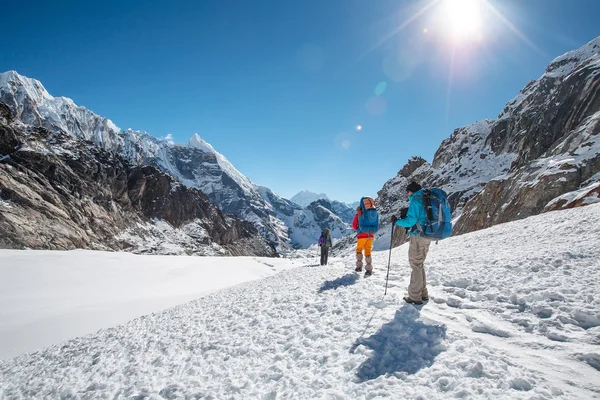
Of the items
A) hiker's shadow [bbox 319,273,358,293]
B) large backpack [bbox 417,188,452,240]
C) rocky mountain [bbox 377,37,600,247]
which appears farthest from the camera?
rocky mountain [bbox 377,37,600,247]

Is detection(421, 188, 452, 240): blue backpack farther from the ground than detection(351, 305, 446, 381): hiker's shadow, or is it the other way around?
detection(421, 188, 452, 240): blue backpack

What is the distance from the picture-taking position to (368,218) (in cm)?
1080

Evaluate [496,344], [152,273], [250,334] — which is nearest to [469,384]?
[496,344]

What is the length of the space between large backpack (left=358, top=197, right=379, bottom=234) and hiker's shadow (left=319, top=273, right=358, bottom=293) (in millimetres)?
1805

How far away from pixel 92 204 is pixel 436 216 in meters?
110

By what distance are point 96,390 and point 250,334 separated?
252 cm

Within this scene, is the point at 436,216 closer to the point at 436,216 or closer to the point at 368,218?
the point at 436,216

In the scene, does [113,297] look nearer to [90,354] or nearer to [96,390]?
[90,354]

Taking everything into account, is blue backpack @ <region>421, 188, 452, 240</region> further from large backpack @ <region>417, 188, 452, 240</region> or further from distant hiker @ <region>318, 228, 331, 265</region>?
distant hiker @ <region>318, 228, 331, 265</region>

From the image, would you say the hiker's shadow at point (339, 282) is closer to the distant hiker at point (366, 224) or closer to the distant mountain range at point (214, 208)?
the distant hiker at point (366, 224)

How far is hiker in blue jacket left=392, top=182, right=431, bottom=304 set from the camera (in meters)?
6.49

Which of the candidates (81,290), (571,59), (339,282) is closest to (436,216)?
(339,282)

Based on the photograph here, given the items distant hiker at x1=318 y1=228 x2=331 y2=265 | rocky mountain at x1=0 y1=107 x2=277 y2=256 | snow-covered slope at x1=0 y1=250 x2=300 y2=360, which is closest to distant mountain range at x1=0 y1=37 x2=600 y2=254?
rocky mountain at x1=0 y1=107 x2=277 y2=256

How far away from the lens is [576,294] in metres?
5.62
